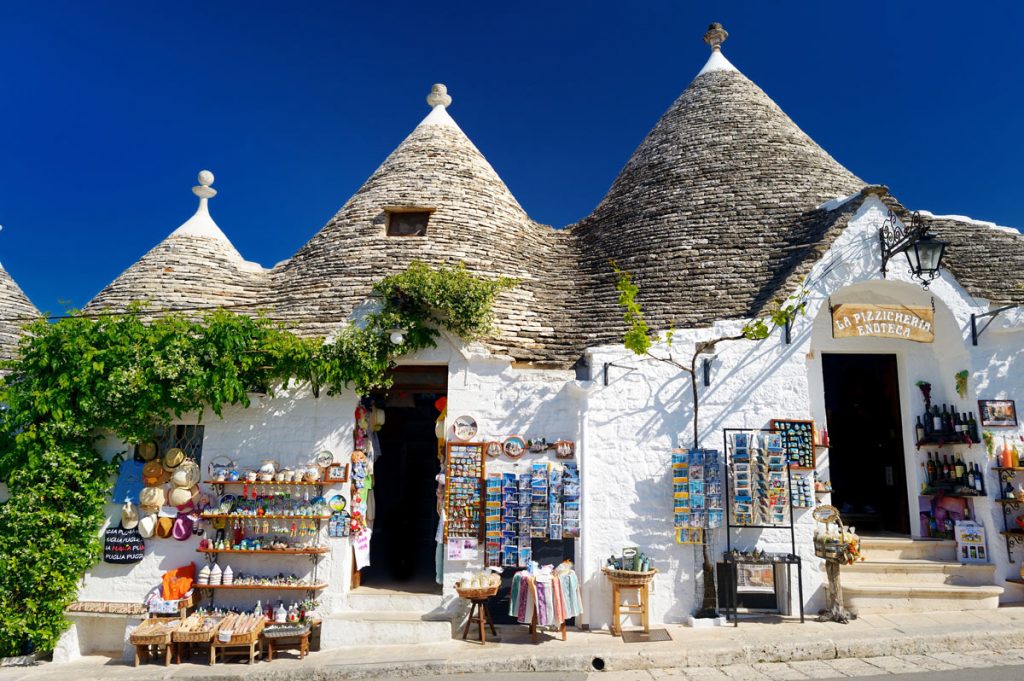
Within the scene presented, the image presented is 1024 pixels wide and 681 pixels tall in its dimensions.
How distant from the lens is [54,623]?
295 inches

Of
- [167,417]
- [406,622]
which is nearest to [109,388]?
[167,417]

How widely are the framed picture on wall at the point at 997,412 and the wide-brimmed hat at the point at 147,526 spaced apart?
11.3 meters

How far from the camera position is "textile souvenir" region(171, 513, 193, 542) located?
786 centimetres

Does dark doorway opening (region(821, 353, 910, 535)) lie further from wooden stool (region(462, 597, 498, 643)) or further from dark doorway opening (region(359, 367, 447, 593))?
dark doorway opening (region(359, 367, 447, 593))

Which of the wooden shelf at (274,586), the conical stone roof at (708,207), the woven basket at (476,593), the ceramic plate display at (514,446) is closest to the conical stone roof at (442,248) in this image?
the conical stone roof at (708,207)

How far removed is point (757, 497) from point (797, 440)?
1.01 m

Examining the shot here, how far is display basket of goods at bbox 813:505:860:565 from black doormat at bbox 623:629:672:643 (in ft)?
7.15

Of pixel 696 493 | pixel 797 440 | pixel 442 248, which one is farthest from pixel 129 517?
pixel 797 440

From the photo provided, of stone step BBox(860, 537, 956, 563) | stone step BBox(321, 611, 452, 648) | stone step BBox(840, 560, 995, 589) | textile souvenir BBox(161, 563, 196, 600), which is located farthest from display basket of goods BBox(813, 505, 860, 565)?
textile souvenir BBox(161, 563, 196, 600)

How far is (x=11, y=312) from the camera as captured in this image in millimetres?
11070

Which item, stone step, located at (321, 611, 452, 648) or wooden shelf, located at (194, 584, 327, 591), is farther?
wooden shelf, located at (194, 584, 327, 591)

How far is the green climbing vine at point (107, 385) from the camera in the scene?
7.52 meters

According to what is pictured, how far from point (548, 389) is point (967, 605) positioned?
233 inches

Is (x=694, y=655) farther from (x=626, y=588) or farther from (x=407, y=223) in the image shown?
(x=407, y=223)
